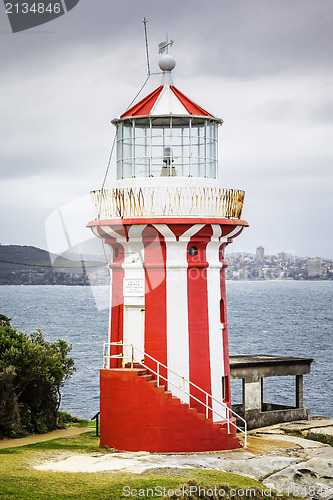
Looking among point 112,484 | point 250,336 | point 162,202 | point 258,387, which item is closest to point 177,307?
point 162,202

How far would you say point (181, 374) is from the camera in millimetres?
17953

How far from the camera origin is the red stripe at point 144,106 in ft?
60.6

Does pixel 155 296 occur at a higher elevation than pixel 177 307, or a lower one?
higher

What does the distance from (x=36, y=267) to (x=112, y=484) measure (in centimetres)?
7914

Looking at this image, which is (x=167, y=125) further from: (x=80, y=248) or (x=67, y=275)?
(x=67, y=275)

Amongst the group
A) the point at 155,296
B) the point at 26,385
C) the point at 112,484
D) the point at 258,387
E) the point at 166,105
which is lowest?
the point at 112,484

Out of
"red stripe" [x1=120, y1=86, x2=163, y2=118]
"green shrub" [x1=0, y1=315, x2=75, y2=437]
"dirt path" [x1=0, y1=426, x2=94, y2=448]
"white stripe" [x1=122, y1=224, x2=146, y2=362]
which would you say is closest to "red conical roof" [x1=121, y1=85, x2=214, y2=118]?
"red stripe" [x1=120, y1=86, x2=163, y2=118]

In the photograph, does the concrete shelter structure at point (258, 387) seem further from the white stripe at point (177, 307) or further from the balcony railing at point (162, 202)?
the balcony railing at point (162, 202)

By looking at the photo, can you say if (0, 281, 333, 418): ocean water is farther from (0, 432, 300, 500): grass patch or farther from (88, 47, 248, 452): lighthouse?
(0, 432, 300, 500): grass patch

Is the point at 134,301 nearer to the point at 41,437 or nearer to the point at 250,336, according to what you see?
the point at 41,437

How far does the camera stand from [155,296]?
18.1 metres

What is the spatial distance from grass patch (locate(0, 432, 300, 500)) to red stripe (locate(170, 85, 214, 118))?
7.65m

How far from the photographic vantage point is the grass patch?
13.7 metres

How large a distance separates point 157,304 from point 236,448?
3.48 meters
